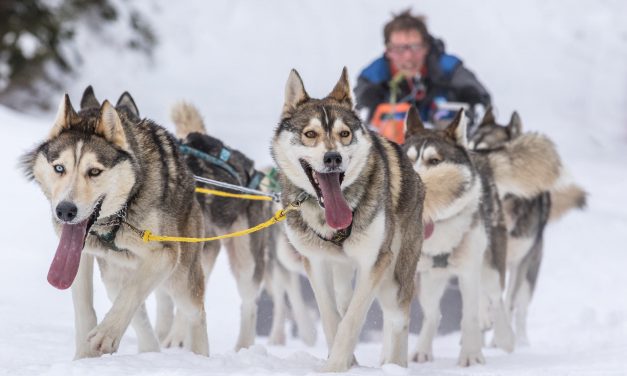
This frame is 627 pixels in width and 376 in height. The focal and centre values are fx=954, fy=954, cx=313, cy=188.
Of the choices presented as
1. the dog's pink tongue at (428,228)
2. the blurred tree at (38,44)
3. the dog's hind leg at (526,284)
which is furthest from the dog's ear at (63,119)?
the blurred tree at (38,44)

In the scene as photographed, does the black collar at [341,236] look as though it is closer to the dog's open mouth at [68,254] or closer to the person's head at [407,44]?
the dog's open mouth at [68,254]

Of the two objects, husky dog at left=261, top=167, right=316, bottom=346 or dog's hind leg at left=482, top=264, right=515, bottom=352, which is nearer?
dog's hind leg at left=482, top=264, right=515, bottom=352

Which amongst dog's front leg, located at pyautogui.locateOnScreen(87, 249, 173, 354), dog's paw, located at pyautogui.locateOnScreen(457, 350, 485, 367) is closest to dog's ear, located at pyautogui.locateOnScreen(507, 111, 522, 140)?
dog's paw, located at pyautogui.locateOnScreen(457, 350, 485, 367)

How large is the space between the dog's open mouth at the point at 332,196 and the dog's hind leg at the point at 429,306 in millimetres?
1393

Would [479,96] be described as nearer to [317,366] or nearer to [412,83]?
[412,83]

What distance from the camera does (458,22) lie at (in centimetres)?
1841

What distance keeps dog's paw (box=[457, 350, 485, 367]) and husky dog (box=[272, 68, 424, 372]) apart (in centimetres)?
75

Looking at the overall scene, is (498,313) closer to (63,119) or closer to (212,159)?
(212,159)

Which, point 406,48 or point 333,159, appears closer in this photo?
point 333,159

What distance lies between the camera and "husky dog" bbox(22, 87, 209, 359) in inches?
110

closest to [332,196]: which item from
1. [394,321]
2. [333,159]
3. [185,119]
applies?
[333,159]

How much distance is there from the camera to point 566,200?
6273 mm

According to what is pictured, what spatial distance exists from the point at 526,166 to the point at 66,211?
3.03 metres

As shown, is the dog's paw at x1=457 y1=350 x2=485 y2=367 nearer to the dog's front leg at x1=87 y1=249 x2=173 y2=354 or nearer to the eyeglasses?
the dog's front leg at x1=87 y1=249 x2=173 y2=354
